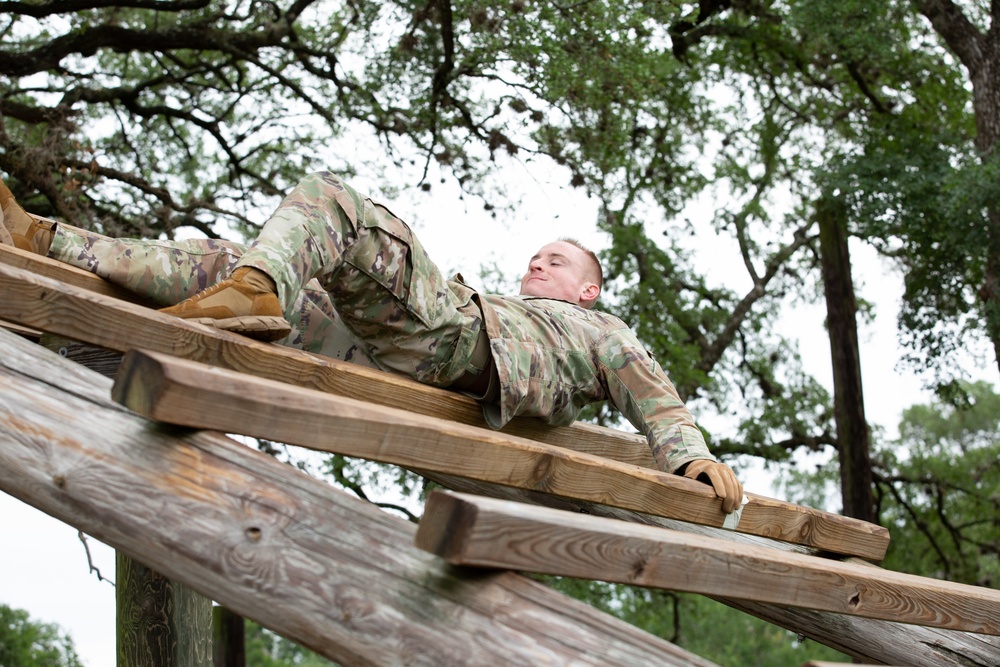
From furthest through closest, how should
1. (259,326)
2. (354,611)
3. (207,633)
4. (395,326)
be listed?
(207,633)
(395,326)
(259,326)
(354,611)

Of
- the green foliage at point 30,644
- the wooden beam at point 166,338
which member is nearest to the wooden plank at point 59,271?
the wooden beam at point 166,338

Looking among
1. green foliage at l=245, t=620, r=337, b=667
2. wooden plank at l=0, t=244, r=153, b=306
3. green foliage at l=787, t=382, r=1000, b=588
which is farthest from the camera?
green foliage at l=245, t=620, r=337, b=667

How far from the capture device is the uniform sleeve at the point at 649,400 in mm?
2959

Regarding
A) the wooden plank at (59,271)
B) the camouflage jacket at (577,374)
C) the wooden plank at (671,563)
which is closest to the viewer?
the wooden plank at (671,563)

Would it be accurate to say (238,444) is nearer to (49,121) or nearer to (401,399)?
(401,399)

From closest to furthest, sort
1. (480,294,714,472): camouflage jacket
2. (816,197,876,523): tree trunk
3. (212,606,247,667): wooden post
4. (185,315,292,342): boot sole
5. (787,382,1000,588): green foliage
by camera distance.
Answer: (185,315,292,342): boot sole → (480,294,714,472): camouflage jacket → (816,197,876,523): tree trunk → (212,606,247,667): wooden post → (787,382,1000,588): green foliage

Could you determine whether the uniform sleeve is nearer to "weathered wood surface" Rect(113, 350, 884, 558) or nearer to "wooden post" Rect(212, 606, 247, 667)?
"weathered wood surface" Rect(113, 350, 884, 558)

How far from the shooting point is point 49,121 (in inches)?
262

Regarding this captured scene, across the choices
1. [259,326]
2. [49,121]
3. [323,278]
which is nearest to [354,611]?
[259,326]

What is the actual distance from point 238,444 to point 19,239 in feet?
4.53

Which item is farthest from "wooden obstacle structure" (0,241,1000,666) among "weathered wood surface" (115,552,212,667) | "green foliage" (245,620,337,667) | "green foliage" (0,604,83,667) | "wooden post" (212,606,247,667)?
"green foliage" (245,620,337,667)

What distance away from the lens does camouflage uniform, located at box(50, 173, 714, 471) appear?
9.12ft

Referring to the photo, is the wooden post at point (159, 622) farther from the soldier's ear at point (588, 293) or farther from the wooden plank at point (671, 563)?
the wooden plank at point (671, 563)

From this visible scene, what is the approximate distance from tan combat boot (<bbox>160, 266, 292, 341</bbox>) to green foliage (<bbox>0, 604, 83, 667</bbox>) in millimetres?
10340
